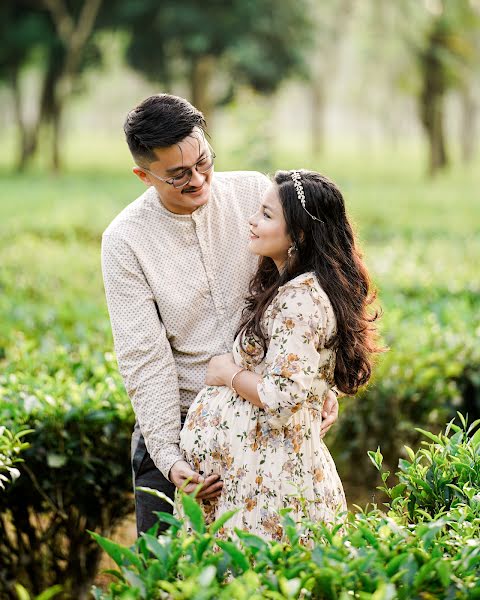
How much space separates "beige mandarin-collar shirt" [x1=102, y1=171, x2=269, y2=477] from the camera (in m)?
2.98

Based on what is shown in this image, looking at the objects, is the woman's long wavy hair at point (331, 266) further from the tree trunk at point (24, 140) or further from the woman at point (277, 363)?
the tree trunk at point (24, 140)

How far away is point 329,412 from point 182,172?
990 mm

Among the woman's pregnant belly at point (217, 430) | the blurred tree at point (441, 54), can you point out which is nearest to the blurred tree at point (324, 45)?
the blurred tree at point (441, 54)

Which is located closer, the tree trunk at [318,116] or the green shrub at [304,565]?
the green shrub at [304,565]

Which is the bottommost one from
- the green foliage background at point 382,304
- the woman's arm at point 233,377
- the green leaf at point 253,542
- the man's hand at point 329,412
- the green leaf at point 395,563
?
the green foliage background at point 382,304

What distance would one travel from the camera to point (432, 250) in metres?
9.98

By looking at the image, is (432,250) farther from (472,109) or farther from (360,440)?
(472,109)

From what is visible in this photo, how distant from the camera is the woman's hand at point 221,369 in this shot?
285 cm

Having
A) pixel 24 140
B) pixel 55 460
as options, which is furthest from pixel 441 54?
pixel 55 460

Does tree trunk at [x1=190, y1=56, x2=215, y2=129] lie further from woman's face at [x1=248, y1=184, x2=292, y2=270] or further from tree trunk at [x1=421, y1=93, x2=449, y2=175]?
woman's face at [x1=248, y1=184, x2=292, y2=270]

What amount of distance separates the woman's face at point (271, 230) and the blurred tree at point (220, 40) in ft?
67.1

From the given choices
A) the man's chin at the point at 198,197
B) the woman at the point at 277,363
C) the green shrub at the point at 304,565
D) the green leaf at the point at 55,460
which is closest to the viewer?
the green shrub at the point at 304,565

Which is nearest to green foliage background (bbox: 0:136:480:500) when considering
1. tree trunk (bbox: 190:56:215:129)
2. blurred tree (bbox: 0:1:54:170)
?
tree trunk (bbox: 190:56:215:129)

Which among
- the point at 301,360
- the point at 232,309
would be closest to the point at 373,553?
the point at 301,360
